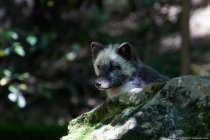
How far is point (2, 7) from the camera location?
39.1 ft

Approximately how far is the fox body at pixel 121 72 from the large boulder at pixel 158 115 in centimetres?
216

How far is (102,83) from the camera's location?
5.97 meters

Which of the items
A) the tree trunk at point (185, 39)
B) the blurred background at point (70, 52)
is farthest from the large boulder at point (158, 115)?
the blurred background at point (70, 52)

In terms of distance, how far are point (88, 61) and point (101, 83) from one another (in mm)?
8547

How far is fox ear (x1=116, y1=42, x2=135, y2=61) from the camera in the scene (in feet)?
20.9

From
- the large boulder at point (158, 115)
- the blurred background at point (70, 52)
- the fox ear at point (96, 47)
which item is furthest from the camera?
the blurred background at point (70, 52)

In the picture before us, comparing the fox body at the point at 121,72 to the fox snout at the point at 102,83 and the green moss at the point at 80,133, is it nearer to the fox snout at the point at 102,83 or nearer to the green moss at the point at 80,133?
the fox snout at the point at 102,83

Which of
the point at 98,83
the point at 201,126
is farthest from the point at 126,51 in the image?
the point at 201,126

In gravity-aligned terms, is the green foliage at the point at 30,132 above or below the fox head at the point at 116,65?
above

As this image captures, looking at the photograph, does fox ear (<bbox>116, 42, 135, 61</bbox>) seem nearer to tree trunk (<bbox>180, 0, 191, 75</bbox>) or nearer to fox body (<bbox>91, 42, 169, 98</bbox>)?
fox body (<bbox>91, 42, 169, 98</bbox>)

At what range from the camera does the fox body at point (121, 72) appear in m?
6.02

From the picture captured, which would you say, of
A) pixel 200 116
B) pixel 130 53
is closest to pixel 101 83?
pixel 130 53

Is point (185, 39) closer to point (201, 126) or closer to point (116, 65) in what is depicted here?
point (116, 65)

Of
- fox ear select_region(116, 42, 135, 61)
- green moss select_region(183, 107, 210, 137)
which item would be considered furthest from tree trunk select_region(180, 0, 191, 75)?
green moss select_region(183, 107, 210, 137)
